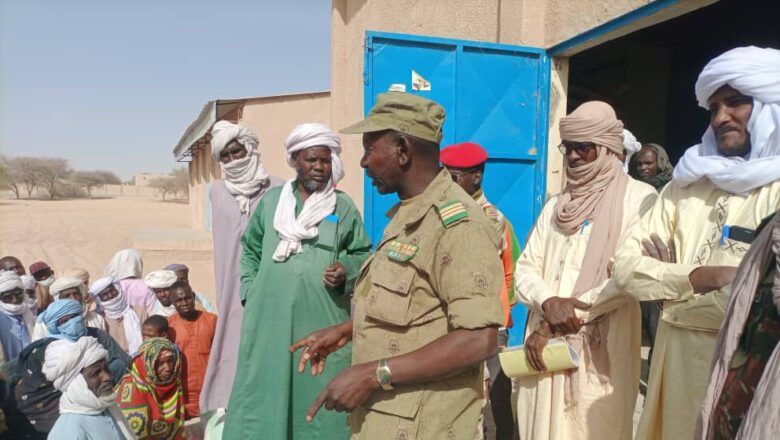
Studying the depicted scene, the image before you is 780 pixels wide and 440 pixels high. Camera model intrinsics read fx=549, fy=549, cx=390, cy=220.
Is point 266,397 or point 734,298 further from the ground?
point 734,298

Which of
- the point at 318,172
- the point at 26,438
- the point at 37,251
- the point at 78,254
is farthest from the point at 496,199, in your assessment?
the point at 37,251

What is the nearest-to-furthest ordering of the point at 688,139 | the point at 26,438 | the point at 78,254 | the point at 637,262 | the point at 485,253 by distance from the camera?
the point at 485,253, the point at 637,262, the point at 26,438, the point at 688,139, the point at 78,254

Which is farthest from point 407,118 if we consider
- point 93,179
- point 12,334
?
point 93,179

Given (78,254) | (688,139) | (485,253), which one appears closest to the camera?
(485,253)

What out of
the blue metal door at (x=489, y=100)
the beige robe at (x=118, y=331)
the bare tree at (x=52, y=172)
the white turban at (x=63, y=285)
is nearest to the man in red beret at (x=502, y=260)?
the blue metal door at (x=489, y=100)

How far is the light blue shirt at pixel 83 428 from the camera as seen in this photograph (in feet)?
9.72

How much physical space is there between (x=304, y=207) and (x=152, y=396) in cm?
175

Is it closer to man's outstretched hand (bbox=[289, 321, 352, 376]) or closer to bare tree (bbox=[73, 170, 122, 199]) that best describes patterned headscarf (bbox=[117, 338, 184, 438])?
man's outstretched hand (bbox=[289, 321, 352, 376])

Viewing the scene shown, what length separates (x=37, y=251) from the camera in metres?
19.3

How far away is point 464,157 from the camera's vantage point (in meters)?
3.55

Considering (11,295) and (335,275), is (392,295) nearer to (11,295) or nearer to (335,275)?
(335,275)

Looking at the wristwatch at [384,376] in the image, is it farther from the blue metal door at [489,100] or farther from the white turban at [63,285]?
the white turban at [63,285]

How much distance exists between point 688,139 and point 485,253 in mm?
7562

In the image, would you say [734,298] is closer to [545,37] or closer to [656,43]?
[545,37]
